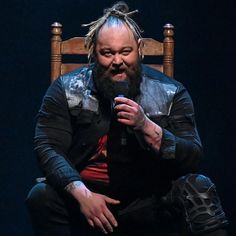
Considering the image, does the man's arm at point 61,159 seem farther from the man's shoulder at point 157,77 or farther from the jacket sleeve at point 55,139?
the man's shoulder at point 157,77

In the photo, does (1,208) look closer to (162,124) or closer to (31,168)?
(31,168)

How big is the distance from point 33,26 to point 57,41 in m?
0.33

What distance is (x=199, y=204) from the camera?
1687 mm

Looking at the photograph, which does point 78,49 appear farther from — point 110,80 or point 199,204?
point 199,204

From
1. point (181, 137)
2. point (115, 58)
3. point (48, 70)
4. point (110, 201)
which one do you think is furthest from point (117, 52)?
point (48, 70)

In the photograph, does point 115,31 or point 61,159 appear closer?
point 61,159

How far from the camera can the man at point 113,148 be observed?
5.77 ft

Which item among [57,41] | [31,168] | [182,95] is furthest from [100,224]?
[31,168]

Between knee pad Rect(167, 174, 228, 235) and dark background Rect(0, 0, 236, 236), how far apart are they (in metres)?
0.95

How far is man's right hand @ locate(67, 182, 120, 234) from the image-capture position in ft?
5.59

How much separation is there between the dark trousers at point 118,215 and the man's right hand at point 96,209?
0.05 metres

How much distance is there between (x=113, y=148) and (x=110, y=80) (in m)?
0.19

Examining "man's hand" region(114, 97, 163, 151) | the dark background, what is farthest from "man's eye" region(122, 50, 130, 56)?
the dark background

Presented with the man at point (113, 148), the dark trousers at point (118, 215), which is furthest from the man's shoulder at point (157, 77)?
the dark trousers at point (118, 215)
